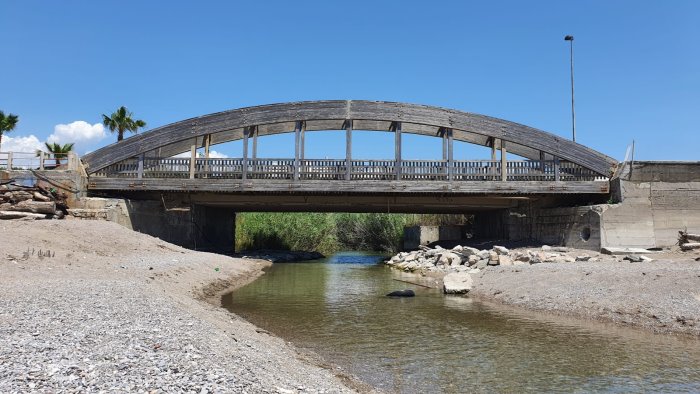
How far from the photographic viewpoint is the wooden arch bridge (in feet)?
88.2

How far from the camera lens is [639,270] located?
47.6ft

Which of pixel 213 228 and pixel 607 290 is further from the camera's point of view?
pixel 213 228

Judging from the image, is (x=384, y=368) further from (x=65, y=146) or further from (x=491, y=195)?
(x=65, y=146)

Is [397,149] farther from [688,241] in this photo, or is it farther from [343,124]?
[688,241]

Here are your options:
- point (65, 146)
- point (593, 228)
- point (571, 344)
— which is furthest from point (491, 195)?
point (65, 146)

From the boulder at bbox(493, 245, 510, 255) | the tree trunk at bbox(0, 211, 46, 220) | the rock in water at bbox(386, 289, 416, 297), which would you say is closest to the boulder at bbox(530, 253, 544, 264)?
the boulder at bbox(493, 245, 510, 255)

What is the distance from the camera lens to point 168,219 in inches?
1142

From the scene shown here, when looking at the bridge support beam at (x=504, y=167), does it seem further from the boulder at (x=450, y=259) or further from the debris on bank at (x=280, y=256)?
the debris on bank at (x=280, y=256)

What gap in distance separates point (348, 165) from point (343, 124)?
105 inches

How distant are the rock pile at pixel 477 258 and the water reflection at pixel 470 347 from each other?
6474mm

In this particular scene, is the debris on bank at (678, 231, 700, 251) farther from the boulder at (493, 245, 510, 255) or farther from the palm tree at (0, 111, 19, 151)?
the palm tree at (0, 111, 19, 151)

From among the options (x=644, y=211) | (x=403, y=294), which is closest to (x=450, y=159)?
(x=644, y=211)

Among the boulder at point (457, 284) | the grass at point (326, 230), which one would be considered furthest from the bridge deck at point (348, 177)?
the grass at point (326, 230)

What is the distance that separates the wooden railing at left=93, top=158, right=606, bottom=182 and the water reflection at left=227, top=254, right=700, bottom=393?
12.7m
